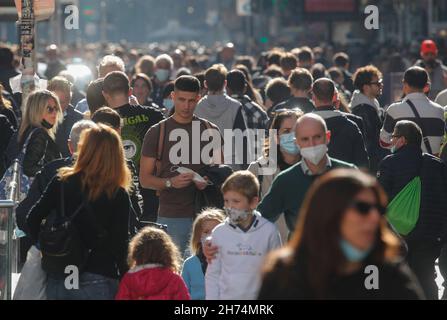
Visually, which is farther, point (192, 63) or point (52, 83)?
point (192, 63)

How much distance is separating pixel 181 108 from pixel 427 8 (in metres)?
34.4

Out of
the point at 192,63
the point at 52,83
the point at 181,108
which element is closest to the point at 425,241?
the point at 181,108

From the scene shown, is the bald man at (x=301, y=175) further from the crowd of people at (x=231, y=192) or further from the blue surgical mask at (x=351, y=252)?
the blue surgical mask at (x=351, y=252)

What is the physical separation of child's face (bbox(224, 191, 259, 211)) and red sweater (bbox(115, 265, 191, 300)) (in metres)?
0.73

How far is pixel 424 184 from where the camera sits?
34.0ft

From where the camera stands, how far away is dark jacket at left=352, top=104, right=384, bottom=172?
13.9 m

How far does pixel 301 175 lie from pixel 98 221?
1.28 m

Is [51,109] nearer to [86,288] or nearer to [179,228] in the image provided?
[179,228]

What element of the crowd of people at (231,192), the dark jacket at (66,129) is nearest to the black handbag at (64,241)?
the crowd of people at (231,192)

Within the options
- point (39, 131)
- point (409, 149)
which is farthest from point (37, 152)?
point (409, 149)

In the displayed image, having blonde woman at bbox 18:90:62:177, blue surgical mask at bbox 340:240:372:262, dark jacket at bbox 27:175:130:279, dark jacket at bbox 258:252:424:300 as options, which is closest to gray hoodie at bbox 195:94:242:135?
blonde woman at bbox 18:90:62:177

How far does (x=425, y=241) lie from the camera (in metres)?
10.4

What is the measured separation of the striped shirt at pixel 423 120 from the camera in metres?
12.6
